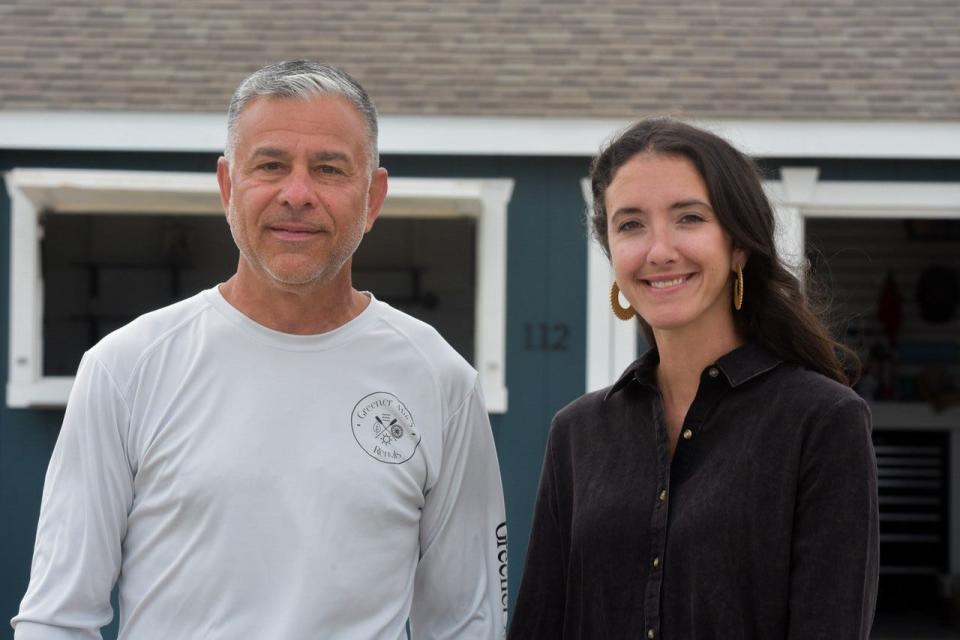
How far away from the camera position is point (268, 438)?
229 centimetres

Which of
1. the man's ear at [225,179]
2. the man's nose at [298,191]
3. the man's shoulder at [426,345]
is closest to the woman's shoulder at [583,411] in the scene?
the man's shoulder at [426,345]

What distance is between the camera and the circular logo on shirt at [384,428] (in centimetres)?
234

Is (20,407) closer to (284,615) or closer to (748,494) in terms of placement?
(284,615)

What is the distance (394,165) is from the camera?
6406 millimetres

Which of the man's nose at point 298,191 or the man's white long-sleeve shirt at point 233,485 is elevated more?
the man's nose at point 298,191

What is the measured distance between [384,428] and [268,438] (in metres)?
0.21

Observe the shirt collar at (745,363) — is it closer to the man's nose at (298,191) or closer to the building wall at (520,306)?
the man's nose at (298,191)

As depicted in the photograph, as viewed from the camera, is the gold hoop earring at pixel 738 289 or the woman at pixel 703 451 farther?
the gold hoop earring at pixel 738 289

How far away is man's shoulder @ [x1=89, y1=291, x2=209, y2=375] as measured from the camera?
89.8 inches

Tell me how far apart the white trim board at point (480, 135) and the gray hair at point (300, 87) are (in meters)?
3.90

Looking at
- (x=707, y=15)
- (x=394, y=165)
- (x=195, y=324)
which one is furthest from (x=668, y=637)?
(x=707, y=15)

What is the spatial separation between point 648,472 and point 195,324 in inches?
34.4

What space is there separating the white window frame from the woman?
12.3 ft

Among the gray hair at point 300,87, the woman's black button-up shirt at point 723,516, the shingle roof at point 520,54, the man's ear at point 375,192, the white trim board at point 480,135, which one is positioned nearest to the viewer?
the woman's black button-up shirt at point 723,516
